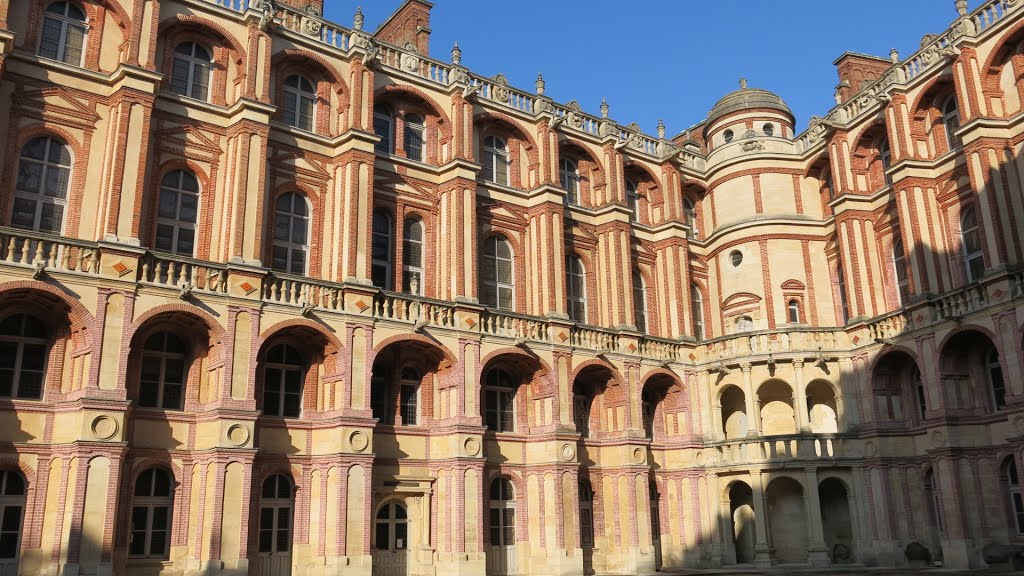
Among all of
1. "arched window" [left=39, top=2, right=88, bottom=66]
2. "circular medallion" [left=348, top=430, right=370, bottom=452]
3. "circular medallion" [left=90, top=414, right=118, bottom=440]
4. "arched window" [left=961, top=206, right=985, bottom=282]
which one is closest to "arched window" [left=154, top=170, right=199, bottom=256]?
"arched window" [left=39, top=2, right=88, bottom=66]

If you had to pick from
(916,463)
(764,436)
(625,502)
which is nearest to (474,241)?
(625,502)

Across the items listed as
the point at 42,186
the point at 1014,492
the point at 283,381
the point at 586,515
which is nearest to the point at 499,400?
the point at 586,515

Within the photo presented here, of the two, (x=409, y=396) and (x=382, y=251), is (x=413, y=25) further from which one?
(x=409, y=396)

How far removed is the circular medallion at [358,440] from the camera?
80.4ft

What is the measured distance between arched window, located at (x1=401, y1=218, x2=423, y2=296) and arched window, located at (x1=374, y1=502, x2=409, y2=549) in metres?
7.04

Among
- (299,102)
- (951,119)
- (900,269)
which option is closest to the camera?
(299,102)

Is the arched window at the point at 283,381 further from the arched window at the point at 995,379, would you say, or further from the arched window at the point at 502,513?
the arched window at the point at 995,379

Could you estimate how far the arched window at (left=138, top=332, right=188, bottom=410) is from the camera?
2294 centimetres

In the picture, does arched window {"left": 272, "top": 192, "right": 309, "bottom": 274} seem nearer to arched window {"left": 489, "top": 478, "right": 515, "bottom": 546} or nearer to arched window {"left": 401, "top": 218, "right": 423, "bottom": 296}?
arched window {"left": 401, "top": 218, "right": 423, "bottom": 296}

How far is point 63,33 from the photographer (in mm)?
24047

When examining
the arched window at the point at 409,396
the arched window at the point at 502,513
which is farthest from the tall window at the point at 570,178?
the arched window at the point at 502,513

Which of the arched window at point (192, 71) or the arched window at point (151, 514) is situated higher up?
the arched window at point (192, 71)

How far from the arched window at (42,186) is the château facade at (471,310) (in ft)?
0.33

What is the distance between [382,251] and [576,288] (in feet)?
28.7
